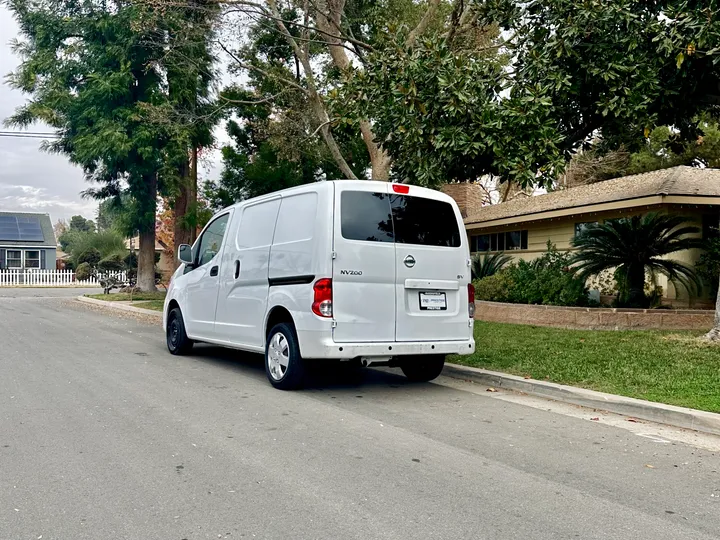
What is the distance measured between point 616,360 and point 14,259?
2136 inches

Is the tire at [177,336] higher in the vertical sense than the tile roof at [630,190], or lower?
lower

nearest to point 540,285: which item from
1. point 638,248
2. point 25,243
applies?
point 638,248

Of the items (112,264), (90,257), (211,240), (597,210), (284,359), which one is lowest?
(284,359)

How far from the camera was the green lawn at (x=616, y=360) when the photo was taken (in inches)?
287

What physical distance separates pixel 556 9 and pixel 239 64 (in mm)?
11968

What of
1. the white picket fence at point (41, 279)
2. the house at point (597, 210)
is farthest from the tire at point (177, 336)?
the white picket fence at point (41, 279)

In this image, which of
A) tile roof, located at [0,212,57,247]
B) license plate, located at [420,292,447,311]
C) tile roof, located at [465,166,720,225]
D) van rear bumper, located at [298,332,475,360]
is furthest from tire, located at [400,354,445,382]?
tile roof, located at [0,212,57,247]

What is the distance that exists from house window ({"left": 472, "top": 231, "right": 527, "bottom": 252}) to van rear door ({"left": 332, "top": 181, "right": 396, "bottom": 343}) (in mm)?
14256

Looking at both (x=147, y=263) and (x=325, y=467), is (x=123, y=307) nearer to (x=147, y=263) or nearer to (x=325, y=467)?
(x=147, y=263)

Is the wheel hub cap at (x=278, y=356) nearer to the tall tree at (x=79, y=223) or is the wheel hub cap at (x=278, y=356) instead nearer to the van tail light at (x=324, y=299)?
the van tail light at (x=324, y=299)

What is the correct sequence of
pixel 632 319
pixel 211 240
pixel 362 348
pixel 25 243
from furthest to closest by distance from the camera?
1. pixel 25 243
2. pixel 632 319
3. pixel 211 240
4. pixel 362 348

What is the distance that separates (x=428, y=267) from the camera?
302 inches

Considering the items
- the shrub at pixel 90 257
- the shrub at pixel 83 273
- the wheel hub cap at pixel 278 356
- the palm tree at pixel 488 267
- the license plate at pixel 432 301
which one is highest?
the shrub at pixel 90 257

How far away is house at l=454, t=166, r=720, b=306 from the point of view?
49.6ft
